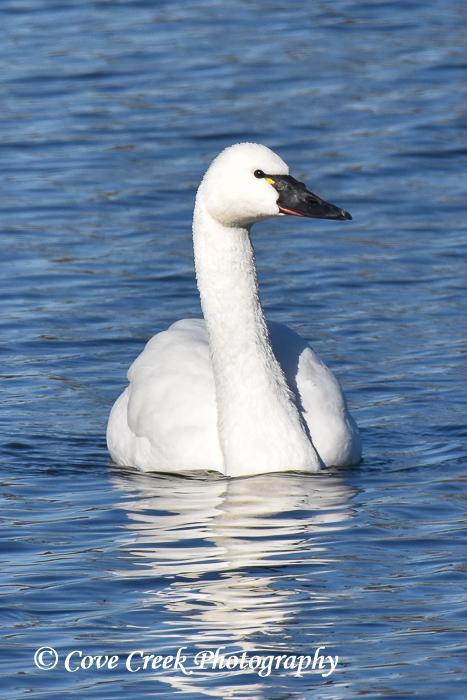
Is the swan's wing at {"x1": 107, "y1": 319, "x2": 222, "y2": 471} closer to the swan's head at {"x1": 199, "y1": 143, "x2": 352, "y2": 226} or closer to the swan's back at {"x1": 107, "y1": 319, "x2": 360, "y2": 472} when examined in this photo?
the swan's back at {"x1": 107, "y1": 319, "x2": 360, "y2": 472}

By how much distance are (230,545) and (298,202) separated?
6.09ft

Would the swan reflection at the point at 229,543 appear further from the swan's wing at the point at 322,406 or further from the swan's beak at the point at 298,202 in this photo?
the swan's beak at the point at 298,202

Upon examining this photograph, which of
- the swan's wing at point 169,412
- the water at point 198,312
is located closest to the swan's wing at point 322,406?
the water at point 198,312

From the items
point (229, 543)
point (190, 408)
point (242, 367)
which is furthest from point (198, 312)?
point (229, 543)

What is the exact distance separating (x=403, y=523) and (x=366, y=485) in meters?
0.75

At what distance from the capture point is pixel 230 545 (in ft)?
28.5

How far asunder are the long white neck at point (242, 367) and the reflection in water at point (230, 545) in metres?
0.13

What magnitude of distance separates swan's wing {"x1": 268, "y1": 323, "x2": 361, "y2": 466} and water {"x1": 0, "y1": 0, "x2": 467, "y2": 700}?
0.50 feet

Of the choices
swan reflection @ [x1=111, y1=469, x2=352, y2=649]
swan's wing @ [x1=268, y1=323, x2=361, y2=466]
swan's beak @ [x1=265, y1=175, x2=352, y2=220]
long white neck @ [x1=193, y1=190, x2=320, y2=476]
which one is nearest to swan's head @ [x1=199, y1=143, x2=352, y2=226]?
swan's beak @ [x1=265, y1=175, x2=352, y2=220]

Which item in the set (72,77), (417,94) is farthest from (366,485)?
(72,77)

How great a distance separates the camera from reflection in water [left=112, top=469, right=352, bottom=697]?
25.3 ft

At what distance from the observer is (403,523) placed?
8984 mm

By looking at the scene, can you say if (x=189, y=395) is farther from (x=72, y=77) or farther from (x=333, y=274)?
(x=72, y=77)

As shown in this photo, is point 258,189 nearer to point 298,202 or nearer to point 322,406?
point 298,202
